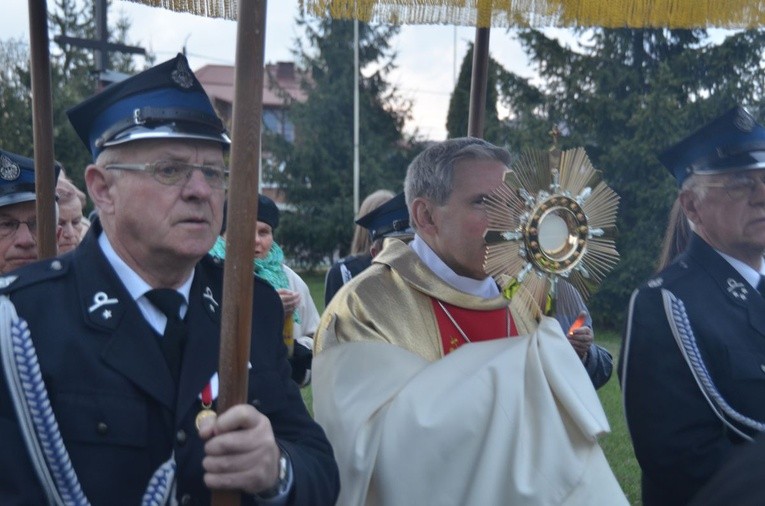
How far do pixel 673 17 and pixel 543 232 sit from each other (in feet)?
3.76

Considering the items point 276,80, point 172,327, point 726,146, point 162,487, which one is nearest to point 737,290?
point 726,146

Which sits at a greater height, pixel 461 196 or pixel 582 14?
pixel 582 14

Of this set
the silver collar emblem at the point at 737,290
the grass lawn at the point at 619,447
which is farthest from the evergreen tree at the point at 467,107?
the silver collar emblem at the point at 737,290

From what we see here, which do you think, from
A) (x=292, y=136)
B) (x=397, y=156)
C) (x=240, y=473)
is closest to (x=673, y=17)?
(x=240, y=473)

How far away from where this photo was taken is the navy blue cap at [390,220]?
18.0 ft

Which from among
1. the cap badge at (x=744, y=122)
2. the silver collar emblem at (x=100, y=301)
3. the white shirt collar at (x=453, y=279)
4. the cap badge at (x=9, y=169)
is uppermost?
the cap badge at (x=744, y=122)

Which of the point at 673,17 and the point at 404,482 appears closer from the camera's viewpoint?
the point at 404,482

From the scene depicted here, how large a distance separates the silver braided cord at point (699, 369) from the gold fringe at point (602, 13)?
100 cm

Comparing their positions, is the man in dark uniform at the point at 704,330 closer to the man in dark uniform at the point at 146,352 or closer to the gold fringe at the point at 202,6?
the man in dark uniform at the point at 146,352

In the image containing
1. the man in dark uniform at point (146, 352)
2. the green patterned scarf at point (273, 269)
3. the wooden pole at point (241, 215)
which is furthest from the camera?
the green patterned scarf at point (273, 269)

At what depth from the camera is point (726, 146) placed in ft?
11.0

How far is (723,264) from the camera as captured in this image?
10.9ft

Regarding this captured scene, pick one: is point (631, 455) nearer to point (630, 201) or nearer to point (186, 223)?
point (186, 223)

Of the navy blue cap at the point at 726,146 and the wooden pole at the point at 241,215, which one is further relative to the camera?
the navy blue cap at the point at 726,146
